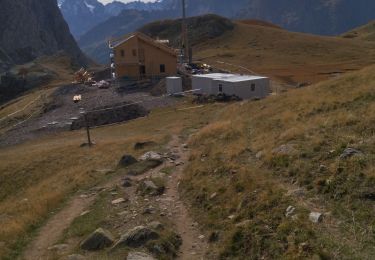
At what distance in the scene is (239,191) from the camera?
18484mm

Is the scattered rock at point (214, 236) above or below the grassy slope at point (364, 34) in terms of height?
above

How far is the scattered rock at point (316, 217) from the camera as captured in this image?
14346 mm

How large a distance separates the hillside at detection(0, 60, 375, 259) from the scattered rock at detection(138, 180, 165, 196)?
0.95 feet

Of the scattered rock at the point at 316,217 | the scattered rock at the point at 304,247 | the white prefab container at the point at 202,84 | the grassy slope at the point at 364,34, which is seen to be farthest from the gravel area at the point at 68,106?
the grassy slope at the point at 364,34

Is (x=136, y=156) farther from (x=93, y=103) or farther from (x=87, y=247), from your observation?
(x=93, y=103)

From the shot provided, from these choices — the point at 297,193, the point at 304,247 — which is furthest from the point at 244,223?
the point at 304,247

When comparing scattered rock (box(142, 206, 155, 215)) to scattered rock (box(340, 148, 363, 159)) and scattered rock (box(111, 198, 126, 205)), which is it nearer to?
scattered rock (box(111, 198, 126, 205))

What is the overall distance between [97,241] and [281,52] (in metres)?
119

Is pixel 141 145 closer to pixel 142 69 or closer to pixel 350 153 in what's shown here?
pixel 350 153

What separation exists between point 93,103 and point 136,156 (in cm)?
3625

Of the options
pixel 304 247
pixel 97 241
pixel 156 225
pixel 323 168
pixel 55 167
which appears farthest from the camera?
pixel 55 167

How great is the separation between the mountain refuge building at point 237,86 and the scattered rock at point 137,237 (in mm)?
41587

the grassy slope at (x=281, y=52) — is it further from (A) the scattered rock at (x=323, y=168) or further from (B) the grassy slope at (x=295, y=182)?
(A) the scattered rock at (x=323, y=168)

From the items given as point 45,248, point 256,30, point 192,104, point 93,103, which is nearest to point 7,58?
point 256,30
